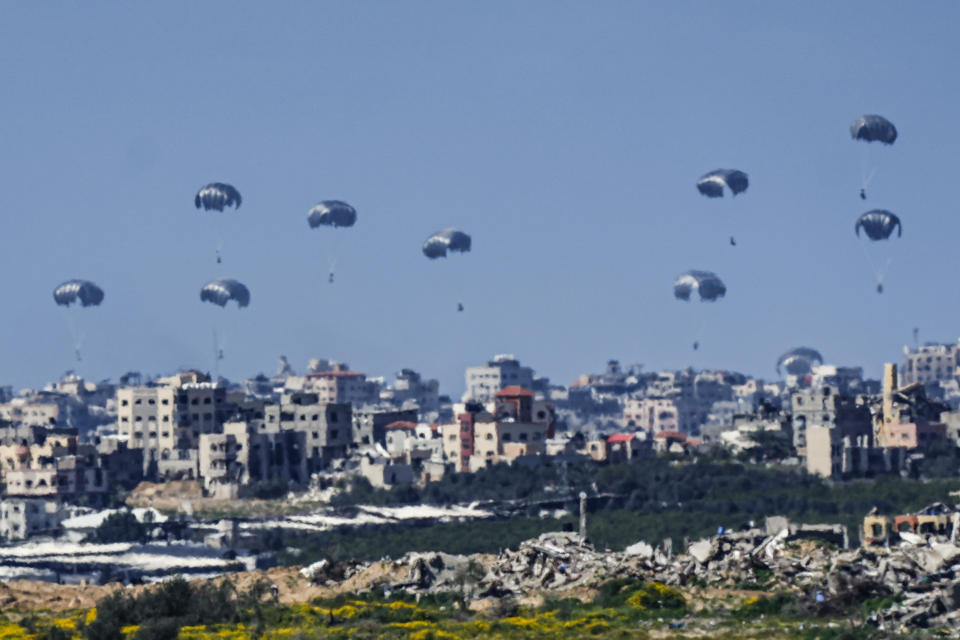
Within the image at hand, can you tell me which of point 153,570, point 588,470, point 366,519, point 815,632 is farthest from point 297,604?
point 588,470

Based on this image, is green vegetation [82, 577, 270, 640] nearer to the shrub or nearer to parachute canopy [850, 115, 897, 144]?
the shrub

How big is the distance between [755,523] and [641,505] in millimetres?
16068

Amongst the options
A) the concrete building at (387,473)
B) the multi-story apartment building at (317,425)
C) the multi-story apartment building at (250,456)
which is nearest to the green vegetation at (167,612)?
the concrete building at (387,473)

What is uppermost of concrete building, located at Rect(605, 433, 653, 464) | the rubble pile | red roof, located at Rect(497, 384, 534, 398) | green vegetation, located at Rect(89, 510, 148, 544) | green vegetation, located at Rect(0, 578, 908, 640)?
red roof, located at Rect(497, 384, 534, 398)

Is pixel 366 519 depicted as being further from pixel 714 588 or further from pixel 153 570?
pixel 714 588

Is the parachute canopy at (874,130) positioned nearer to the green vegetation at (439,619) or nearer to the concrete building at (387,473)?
the concrete building at (387,473)

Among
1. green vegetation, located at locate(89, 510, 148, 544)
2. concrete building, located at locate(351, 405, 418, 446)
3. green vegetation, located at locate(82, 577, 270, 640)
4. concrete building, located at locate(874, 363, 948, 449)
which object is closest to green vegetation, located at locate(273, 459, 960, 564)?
green vegetation, located at locate(89, 510, 148, 544)

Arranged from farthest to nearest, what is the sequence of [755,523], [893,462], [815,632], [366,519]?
1. [893,462]
2. [366,519]
3. [755,523]
4. [815,632]

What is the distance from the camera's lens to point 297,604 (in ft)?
242

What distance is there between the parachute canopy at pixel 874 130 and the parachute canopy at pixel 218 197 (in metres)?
51.8

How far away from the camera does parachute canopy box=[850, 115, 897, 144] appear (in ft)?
554

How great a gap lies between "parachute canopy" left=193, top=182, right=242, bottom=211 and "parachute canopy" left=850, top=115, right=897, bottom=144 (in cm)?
5183

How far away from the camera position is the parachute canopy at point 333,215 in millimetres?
197000

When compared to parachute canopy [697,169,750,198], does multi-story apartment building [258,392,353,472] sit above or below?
below
